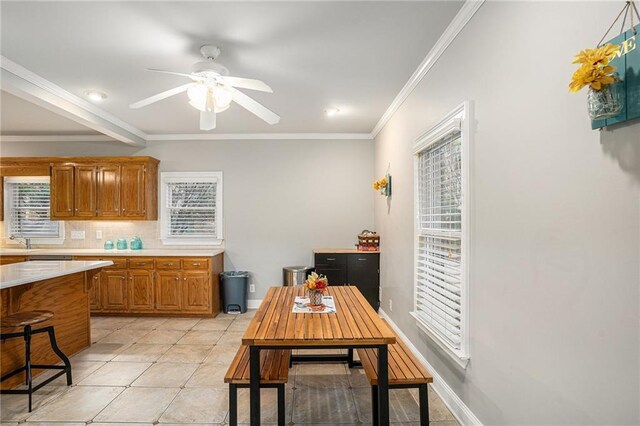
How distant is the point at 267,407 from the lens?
2.49 metres

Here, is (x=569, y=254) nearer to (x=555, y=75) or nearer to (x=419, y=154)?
(x=555, y=75)

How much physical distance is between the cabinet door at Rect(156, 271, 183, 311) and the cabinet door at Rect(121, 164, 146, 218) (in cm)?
108

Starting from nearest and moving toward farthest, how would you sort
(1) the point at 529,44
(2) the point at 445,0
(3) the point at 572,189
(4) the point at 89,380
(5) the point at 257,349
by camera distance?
1. (3) the point at 572,189
2. (1) the point at 529,44
3. (5) the point at 257,349
4. (2) the point at 445,0
5. (4) the point at 89,380

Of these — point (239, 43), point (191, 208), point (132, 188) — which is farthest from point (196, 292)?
point (239, 43)

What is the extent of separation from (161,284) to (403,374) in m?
3.84

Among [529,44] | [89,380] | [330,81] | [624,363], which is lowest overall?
[89,380]

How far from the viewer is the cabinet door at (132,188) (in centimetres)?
494

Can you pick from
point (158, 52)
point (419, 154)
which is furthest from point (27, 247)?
point (419, 154)

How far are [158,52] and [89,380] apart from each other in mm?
2859

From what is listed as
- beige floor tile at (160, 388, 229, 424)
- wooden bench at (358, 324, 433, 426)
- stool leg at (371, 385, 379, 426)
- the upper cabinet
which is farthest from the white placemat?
the upper cabinet

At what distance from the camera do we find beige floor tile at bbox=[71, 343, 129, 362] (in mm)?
3352

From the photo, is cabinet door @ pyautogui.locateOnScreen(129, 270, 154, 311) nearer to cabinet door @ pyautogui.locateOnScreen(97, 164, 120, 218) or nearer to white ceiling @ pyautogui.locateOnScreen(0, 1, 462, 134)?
cabinet door @ pyautogui.locateOnScreen(97, 164, 120, 218)

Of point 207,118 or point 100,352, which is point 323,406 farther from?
point 100,352

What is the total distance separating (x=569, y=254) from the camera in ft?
4.28
